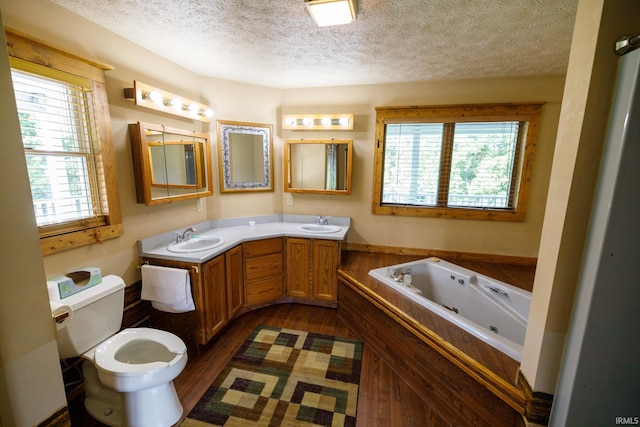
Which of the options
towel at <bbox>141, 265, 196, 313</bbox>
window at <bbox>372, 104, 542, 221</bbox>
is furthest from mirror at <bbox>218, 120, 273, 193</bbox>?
window at <bbox>372, 104, 542, 221</bbox>

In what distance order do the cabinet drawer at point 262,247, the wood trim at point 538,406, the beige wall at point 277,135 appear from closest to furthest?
the wood trim at point 538,406, the beige wall at point 277,135, the cabinet drawer at point 262,247

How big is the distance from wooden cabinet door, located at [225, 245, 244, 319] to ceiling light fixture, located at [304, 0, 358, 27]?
6.28 ft

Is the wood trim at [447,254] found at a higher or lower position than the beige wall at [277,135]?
lower

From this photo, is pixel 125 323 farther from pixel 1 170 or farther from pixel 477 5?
pixel 477 5

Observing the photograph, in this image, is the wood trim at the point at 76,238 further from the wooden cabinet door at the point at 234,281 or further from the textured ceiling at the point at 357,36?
the textured ceiling at the point at 357,36

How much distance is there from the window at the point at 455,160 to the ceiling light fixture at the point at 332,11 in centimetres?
145

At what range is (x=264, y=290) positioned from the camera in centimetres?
272

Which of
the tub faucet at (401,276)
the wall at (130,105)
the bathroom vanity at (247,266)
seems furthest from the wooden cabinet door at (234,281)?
the tub faucet at (401,276)

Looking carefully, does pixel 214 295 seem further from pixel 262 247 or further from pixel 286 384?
pixel 286 384

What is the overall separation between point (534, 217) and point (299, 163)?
2643mm

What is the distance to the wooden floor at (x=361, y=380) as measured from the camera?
1614mm

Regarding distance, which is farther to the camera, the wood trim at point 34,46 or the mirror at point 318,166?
the mirror at point 318,166

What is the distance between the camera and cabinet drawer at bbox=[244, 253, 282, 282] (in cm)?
260

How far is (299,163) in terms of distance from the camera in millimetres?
3105
